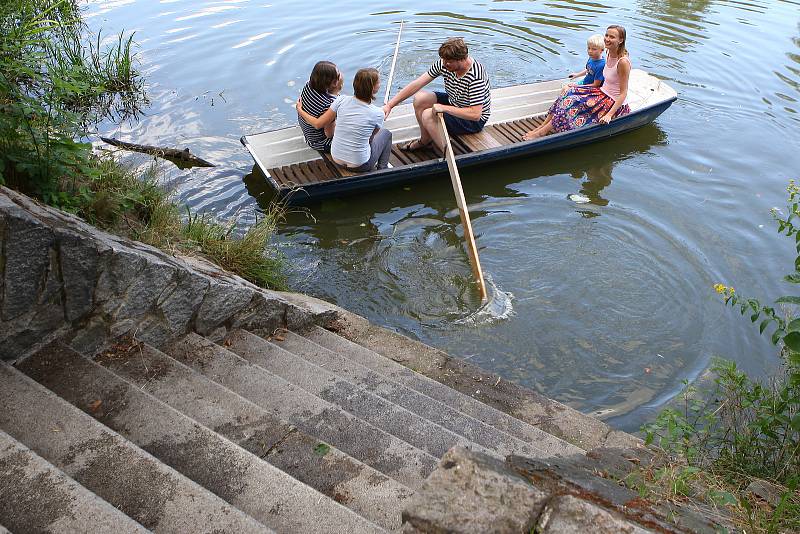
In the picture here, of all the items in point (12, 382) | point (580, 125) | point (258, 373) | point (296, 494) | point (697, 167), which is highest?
point (12, 382)

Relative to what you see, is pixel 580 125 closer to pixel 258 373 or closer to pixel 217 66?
pixel 217 66

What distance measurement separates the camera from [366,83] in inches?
257

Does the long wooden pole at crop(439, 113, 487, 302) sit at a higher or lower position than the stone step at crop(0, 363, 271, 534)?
lower

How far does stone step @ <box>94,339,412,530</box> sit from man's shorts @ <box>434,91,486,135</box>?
509 cm

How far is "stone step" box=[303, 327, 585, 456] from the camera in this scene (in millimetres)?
3717

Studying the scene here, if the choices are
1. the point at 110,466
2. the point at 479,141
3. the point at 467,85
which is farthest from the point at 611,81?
the point at 110,466

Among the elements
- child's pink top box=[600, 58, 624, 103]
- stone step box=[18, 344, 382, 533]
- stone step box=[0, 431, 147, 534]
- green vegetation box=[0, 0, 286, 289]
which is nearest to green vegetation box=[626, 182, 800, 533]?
stone step box=[18, 344, 382, 533]

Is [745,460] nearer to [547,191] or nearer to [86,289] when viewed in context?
[86,289]

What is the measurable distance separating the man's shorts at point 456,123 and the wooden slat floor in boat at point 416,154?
92 millimetres

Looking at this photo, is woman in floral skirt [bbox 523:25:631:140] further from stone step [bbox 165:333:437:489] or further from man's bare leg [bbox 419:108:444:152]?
stone step [bbox 165:333:437:489]

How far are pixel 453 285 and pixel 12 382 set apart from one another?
154 inches

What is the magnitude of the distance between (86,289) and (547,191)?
5.59 meters

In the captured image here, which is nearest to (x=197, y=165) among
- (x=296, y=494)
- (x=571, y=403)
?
(x=571, y=403)

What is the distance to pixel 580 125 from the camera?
27.2ft
